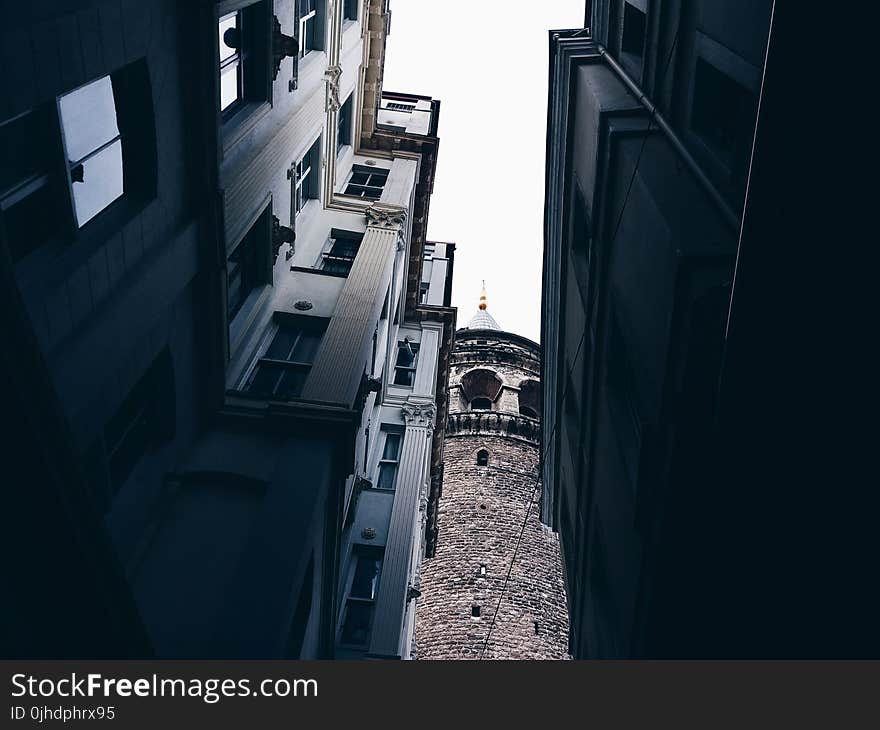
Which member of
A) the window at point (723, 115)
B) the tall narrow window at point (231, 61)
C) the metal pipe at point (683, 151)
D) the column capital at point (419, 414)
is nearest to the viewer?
the metal pipe at point (683, 151)

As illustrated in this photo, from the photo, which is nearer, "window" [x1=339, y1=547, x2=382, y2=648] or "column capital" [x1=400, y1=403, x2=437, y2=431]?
"window" [x1=339, y1=547, x2=382, y2=648]

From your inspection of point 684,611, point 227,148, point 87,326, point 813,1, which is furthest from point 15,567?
point 227,148

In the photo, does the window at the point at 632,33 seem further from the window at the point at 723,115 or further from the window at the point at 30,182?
the window at the point at 30,182

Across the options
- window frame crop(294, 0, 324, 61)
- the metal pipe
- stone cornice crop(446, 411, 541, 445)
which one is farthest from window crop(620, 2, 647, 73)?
stone cornice crop(446, 411, 541, 445)

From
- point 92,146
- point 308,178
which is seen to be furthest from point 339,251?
point 92,146

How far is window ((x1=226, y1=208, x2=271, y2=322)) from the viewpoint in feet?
49.9

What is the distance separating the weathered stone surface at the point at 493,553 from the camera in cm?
3170

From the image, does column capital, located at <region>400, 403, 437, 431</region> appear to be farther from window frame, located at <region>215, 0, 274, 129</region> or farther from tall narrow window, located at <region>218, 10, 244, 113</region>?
tall narrow window, located at <region>218, 10, 244, 113</region>

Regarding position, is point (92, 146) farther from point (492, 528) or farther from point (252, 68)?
point (492, 528)

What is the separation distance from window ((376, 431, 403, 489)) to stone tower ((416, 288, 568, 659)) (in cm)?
523

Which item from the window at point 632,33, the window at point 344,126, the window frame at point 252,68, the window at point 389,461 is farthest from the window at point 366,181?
the window at point 632,33

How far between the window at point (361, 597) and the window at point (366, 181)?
11.7m

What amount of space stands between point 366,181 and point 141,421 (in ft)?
56.2

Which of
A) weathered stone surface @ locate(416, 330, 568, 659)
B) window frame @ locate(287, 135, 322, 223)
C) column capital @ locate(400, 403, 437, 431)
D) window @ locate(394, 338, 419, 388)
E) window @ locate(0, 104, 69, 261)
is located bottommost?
weathered stone surface @ locate(416, 330, 568, 659)
